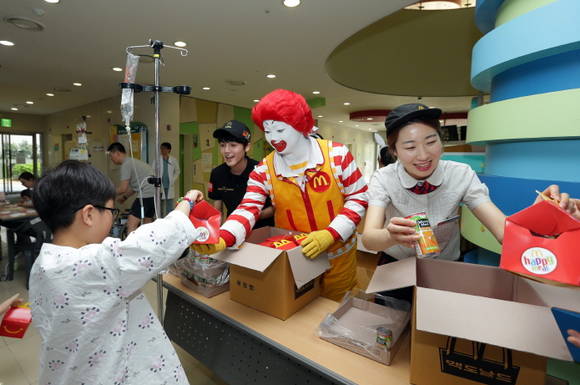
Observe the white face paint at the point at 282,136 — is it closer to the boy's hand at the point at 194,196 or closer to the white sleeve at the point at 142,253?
the boy's hand at the point at 194,196

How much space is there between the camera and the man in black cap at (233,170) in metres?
2.22

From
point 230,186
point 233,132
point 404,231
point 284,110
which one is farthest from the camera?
point 230,186

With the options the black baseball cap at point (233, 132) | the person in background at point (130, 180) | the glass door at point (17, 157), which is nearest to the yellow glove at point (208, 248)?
the black baseball cap at point (233, 132)

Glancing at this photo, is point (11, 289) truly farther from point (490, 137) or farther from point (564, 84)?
point (564, 84)

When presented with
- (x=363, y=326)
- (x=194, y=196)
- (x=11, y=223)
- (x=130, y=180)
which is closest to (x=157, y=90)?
(x=194, y=196)

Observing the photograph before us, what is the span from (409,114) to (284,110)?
2.03ft

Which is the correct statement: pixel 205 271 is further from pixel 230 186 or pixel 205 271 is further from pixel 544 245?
pixel 544 245

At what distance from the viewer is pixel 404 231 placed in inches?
40.2

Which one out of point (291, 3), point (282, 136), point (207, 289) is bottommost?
point (207, 289)

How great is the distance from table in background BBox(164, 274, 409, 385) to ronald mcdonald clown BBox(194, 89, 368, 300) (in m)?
0.33

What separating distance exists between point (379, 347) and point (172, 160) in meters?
5.16

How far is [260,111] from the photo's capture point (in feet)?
5.31

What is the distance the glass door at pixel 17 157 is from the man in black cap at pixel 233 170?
37.6ft

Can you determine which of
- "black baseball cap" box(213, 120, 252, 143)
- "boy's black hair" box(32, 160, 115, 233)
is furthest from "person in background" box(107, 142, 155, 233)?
"boy's black hair" box(32, 160, 115, 233)
